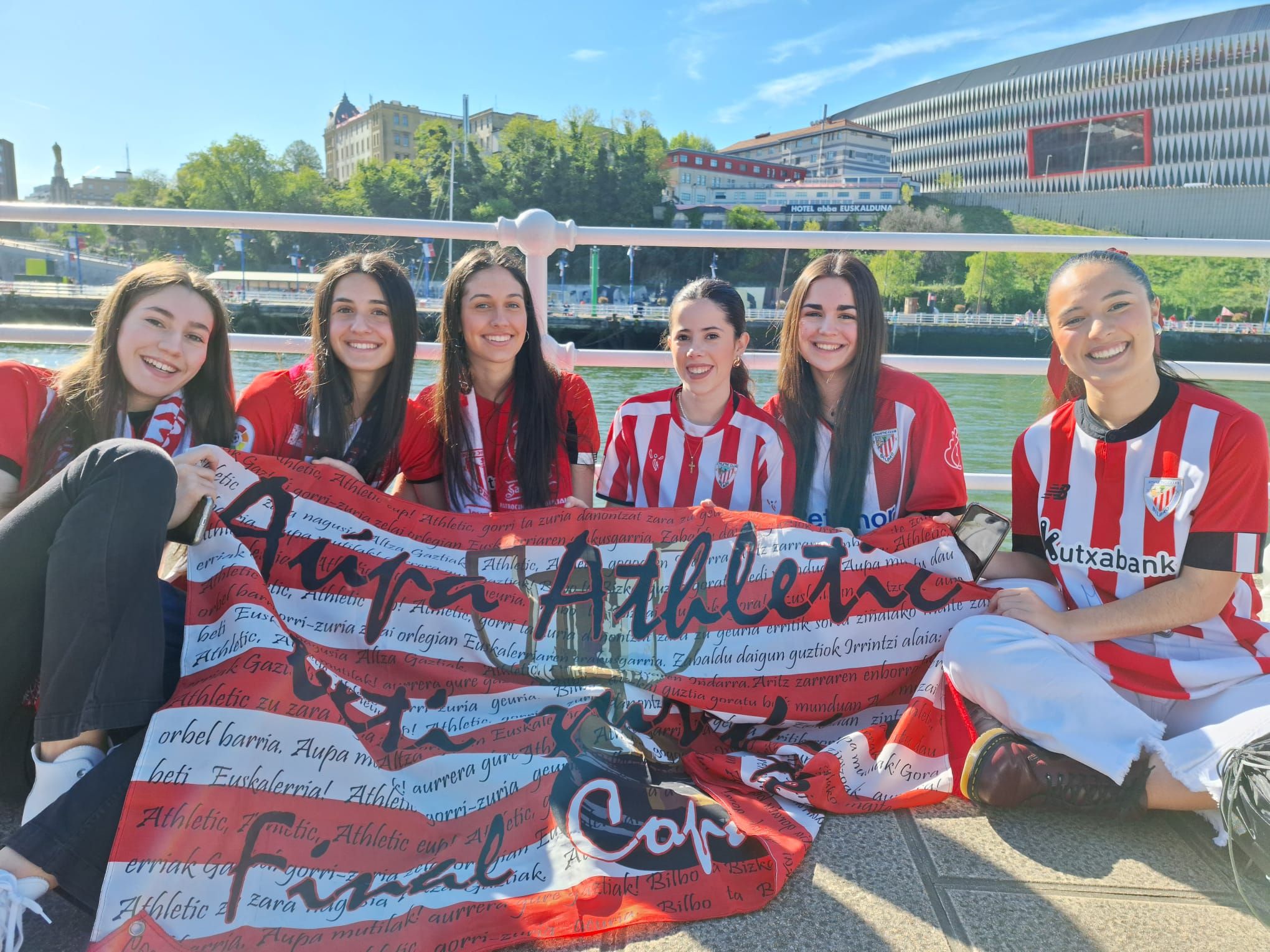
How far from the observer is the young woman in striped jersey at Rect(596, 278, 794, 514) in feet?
7.56

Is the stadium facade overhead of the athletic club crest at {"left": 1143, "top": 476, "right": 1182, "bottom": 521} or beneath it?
overhead

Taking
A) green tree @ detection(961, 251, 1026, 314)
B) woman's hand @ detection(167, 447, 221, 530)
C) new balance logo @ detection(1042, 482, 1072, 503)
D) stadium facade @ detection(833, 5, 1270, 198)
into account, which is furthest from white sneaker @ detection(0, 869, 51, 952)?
stadium facade @ detection(833, 5, 1270, 198)

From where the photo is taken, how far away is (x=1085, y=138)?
199 ft

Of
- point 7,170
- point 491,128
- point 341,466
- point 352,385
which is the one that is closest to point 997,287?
point 352,385

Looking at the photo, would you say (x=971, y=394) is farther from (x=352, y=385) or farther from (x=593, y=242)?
(x=352, y=385)

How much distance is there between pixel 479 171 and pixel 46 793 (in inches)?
2985

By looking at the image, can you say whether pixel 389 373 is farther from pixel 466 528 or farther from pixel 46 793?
pixel 46 793

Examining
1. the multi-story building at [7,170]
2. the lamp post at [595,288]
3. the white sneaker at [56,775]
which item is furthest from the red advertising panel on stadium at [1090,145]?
the multi-story building at [7,170]

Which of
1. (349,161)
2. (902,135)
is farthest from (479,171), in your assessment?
(902,135)

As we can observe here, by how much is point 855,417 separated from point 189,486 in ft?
5.30

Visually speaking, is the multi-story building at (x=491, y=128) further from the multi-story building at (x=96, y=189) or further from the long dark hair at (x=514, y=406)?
A: the long dark hair at (x=514, y=406)

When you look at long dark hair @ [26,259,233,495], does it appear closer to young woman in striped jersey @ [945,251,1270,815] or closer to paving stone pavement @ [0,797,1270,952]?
paving stone pavement @ [0,797,1270,952]

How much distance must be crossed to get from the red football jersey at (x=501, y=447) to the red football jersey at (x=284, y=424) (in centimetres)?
8

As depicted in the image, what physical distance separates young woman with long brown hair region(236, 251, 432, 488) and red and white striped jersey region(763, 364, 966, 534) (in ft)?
3.77
